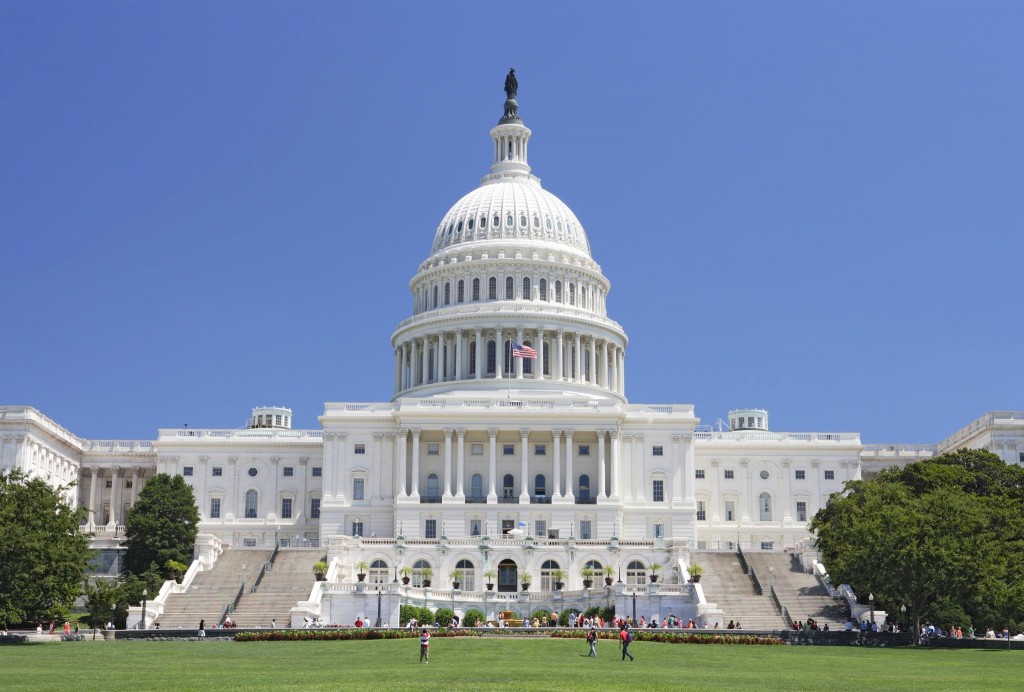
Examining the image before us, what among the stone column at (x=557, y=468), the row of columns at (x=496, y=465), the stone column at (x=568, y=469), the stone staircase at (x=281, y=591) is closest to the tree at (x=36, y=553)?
the stone staircase at (x=281, y=591)

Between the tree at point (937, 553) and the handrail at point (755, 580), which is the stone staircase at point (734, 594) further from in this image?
the tree at point (937, 553)

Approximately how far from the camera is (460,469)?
12094cm

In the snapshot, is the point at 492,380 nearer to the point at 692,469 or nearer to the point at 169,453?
the point at 692,469

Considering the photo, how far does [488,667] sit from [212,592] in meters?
46.9

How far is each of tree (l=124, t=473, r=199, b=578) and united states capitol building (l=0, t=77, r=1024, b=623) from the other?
3.07 meters

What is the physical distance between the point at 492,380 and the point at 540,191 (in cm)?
2677

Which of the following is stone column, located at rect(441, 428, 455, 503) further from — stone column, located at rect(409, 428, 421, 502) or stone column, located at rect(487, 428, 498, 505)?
stone column, located at rect(487, 428, 498, 505)

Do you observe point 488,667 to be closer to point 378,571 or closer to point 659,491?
point 378,571

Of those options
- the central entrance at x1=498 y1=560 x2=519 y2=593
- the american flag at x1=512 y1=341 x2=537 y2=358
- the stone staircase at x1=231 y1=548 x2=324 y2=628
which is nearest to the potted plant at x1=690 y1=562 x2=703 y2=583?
the central entrance at x1=498 y1=560 x2=519 y2=593

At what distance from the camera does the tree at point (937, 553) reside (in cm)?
7425

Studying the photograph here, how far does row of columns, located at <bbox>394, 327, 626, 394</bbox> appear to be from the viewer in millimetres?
136625

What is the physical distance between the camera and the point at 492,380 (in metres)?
134

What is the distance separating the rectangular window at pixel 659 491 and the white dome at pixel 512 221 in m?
31.0

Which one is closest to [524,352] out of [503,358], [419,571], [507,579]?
[503,358]
